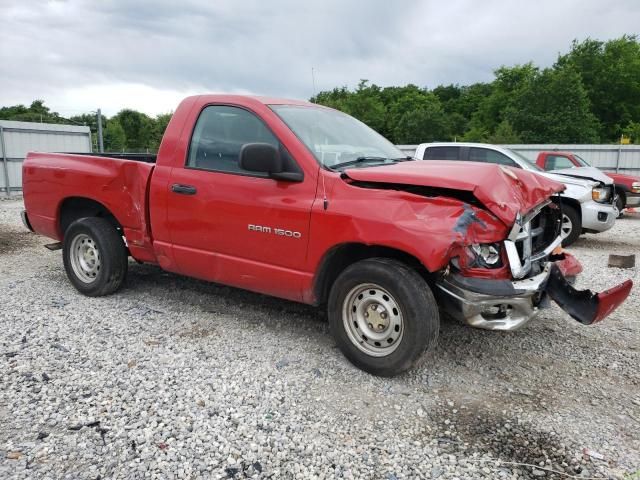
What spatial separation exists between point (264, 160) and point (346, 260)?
969 millimetres

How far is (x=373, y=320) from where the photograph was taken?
11.5 feet

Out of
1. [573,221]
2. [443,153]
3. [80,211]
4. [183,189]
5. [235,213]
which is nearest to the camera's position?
[235,213]

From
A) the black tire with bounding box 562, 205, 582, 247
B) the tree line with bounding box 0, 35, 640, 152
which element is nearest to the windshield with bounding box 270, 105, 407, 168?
the black tire with bounding box 562, 205, 582, 247

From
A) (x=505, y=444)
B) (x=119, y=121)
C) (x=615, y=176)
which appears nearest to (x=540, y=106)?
Result: (x=615, y=176)

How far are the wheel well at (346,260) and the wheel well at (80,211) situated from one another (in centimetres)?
237

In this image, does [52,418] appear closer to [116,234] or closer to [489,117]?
[116,234]

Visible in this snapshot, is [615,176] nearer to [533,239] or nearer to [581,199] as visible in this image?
[581,199]

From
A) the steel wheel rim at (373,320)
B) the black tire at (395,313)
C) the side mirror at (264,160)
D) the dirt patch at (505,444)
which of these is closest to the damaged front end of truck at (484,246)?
the black tire at (395,313)

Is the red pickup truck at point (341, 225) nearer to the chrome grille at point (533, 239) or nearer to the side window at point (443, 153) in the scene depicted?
the chrome grille at point (533, 239)

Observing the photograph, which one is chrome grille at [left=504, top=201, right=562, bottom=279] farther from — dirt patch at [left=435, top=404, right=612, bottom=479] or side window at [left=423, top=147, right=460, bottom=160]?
side window at [left=423, top=147, right=460, bottom=160]

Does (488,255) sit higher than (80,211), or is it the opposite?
(488,255)

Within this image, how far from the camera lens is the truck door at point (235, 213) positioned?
377 centimetres

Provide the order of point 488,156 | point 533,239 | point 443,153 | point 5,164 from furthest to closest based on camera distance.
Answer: point 5,164 → point 443,153 → point 488,156 → point 533,239

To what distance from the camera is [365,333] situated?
3.57m
